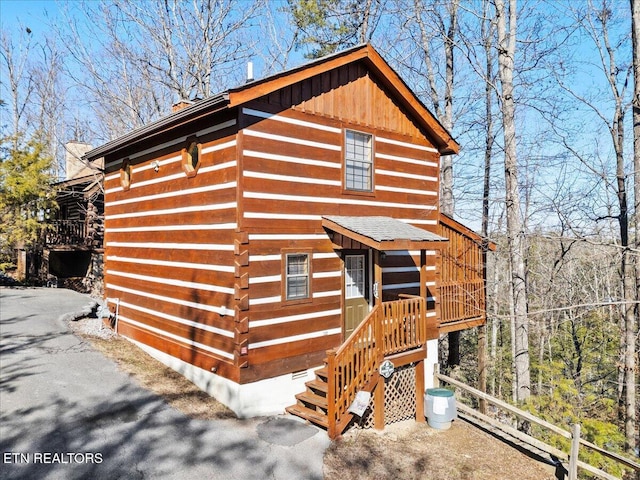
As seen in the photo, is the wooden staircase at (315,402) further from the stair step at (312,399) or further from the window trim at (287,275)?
the window trim at (287,275)

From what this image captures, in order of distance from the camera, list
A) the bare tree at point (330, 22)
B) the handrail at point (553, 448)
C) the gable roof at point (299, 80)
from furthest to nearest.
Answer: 1. the bare tree at point (330, 22)
2. the gable roof at point (299, 80)
3. the handrail at point (553, 448)

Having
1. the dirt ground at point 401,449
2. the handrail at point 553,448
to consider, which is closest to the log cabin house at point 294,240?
the dirt ground at point 401,449

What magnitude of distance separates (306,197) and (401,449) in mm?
5317

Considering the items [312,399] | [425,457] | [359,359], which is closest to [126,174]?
[312,399]

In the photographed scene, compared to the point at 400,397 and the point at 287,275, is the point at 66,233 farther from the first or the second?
the point at 400,397

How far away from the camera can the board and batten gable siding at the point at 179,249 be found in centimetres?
796

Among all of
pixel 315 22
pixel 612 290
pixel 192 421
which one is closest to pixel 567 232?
pixel 192 421

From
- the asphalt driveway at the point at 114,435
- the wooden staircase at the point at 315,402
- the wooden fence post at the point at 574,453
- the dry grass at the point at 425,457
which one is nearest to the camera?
the asphalt driveway at the point at 114,435

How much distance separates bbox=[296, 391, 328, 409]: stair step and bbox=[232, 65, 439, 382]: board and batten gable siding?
55 centimetres

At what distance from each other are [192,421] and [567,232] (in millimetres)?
9045

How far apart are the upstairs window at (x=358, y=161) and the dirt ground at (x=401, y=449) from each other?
541 centimetres

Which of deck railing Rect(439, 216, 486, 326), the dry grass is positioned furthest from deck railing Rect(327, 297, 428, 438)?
deck railing Rect(439, 216, 486, 326)

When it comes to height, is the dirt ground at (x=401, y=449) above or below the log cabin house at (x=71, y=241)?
below

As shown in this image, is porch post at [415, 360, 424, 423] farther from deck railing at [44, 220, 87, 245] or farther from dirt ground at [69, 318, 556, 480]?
deck railing at [44, 220, 87, 245]
